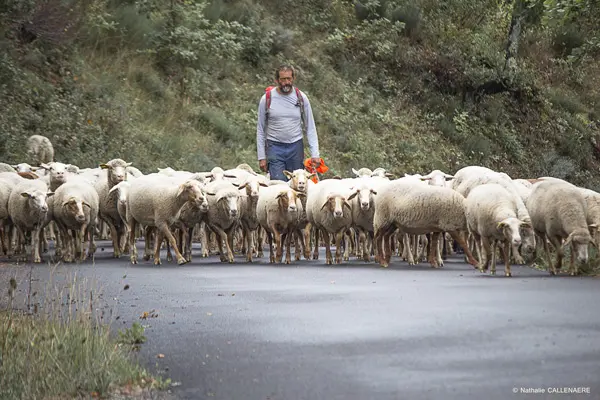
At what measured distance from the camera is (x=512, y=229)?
47.0 ft

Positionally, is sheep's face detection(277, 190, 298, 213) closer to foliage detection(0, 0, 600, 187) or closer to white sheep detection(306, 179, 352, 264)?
white sheep detection(306, 179, 352, 264)

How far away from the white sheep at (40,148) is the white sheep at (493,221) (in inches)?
626

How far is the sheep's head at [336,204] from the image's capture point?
698 inches

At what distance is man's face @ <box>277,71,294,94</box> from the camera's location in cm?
2002

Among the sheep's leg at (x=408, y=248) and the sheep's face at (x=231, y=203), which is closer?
the sheep's leg at (x=408, y=248)

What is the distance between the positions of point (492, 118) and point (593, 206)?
104 feet

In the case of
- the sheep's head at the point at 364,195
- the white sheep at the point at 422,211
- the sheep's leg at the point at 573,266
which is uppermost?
the sheep's head at the point at 364,195

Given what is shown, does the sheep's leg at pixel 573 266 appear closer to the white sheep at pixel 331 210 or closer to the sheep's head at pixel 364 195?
the sheep's head at pixel 364 195

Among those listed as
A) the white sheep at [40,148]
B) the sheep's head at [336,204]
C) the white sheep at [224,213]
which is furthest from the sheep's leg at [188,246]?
the white sheep at [40,148]

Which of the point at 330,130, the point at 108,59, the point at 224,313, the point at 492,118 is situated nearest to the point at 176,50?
the point at 108,59

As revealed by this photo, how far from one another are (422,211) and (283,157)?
5038mm

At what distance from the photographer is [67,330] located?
829 cm

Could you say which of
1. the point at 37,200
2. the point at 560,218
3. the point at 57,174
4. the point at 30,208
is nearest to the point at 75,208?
the point at 37,200

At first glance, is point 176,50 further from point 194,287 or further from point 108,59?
point 194,287
